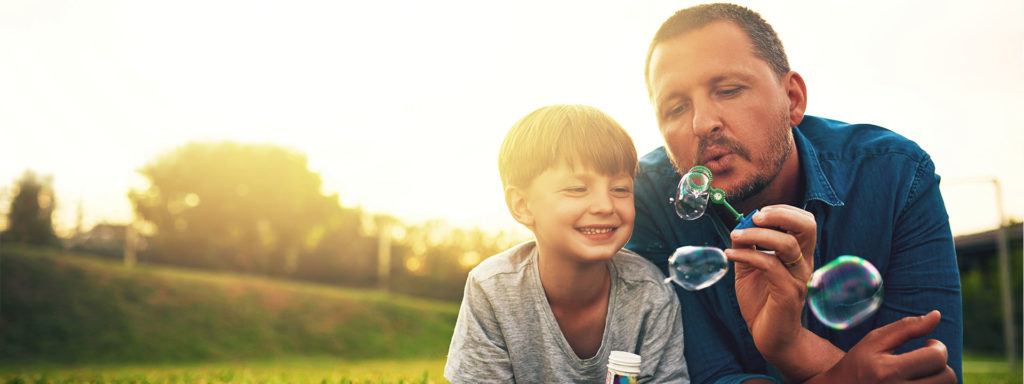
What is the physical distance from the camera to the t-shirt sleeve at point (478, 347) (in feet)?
8.93

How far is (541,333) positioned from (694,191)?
3.19ft

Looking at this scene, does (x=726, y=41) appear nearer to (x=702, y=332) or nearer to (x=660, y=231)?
(x=660, y=231)

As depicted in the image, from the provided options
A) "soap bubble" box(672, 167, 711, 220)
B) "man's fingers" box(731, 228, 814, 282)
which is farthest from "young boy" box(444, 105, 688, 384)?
"man's fingers" box(731, 228, 814, 282)

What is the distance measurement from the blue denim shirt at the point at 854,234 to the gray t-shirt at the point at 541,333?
13cm

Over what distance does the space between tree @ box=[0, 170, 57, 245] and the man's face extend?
2954 cm

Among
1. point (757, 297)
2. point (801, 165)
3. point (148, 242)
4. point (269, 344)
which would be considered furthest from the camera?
point (148, 242)

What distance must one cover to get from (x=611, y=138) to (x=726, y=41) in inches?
24.4

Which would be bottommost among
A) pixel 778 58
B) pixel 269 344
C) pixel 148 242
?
pixel 269 344

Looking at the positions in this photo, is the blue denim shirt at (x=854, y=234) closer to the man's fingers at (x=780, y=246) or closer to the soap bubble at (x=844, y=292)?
the soap bubble at (x=844, y=292)

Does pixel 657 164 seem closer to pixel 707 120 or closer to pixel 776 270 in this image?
pixel 707 120

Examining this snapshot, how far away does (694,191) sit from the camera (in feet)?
7.60

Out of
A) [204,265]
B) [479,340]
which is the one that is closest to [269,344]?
[204,265]

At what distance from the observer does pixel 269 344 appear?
1753 cm

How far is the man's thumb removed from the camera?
6.55ft
